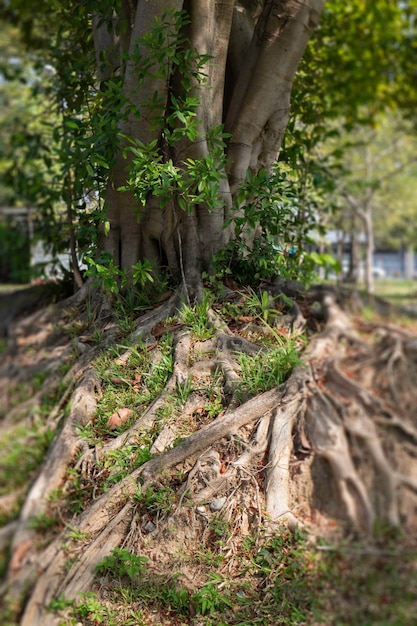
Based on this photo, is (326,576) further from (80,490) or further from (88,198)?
(88,198)

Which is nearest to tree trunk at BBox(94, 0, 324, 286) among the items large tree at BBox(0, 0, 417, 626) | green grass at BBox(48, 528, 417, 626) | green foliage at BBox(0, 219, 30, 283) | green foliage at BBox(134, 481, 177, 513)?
large tree at BBox(0, 0, 417, 626)

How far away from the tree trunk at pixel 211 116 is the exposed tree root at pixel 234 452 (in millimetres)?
853

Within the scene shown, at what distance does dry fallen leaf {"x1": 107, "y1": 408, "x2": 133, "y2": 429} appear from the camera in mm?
3205

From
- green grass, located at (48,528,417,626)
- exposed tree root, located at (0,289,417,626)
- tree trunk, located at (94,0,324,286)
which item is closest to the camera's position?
green grass, located at (48,528,417,626)

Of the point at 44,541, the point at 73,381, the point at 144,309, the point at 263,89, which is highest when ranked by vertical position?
the point at 263,89

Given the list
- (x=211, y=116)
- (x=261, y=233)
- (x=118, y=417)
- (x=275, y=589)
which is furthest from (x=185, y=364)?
Answer: (x=211, y=116)

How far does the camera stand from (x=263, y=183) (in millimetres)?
3512

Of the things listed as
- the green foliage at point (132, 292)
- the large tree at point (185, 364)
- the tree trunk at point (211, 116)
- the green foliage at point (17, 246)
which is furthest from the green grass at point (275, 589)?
the green foliage at point (17, 246)

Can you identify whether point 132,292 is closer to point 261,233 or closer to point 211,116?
point 261,233

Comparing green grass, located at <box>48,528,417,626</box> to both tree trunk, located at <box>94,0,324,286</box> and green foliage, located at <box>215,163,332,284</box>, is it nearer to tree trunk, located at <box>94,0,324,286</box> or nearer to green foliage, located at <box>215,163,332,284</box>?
green foliage, located at <box>215,163,332,284</box>

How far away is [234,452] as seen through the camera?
9.48ft

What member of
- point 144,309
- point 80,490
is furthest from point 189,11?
point 80,490

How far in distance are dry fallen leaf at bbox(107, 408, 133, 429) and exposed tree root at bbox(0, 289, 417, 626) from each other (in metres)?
0.05

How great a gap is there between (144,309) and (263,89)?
5.83ft
